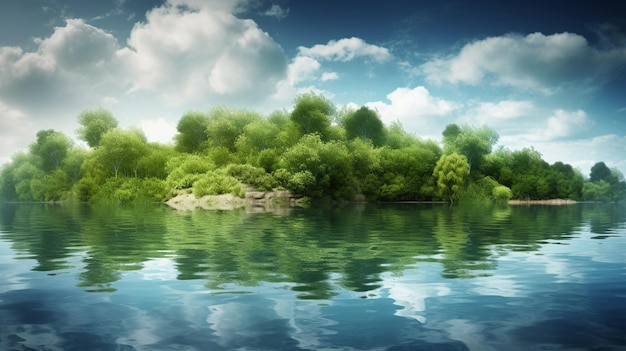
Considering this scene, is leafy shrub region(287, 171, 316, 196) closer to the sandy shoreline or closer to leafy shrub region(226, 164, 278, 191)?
the sandy shoreline

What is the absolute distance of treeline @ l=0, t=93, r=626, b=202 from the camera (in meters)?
73.0

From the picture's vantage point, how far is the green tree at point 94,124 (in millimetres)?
95756

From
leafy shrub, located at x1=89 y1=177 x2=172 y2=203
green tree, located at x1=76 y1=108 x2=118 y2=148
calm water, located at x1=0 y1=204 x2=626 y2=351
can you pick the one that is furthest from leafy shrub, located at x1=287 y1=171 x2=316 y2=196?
calm water, located at x1=0 y1=204 x2=626 y2=351

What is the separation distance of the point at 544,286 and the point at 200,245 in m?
11.4

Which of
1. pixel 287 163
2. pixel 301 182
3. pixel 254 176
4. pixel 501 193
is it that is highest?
pixel 287 163

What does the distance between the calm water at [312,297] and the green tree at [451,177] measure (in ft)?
208

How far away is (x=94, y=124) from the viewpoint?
95375 millimetres

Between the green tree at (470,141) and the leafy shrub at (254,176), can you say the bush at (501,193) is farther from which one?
the leafy shrub at (254,176)

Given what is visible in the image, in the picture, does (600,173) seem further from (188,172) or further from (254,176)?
(188,172)

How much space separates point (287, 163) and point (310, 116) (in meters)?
23.0

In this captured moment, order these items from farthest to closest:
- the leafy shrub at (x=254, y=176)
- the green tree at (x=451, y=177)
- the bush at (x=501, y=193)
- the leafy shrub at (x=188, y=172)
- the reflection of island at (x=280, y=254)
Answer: the bush at (x=501, y=193)
the green tree at (x=451, y=177)
the leafy shrub at (x=188, y=172)
the leafy shrub at (x=254, y=176)
the reflection of island at (x=280, y=254)

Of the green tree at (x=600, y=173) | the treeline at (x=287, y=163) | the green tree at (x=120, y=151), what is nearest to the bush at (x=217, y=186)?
the treeline at (x=287, y=163)

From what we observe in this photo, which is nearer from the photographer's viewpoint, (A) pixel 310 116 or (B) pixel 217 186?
(B) pixel 217 186

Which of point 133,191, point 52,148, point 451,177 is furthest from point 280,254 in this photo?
point 52,148
